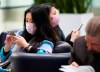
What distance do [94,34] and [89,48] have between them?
5.6 inches

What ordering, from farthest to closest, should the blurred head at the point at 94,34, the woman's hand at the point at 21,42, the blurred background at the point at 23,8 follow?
the blurred background at the point at 23,8 < the woman's hand at the point at 21,42 < the blurred head at the point at 94,34

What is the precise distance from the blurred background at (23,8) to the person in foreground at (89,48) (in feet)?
11.7

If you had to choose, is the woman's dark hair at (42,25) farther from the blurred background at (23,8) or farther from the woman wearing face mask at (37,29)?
the blurred background at (23,8)

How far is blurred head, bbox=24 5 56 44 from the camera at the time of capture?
286 centimetres

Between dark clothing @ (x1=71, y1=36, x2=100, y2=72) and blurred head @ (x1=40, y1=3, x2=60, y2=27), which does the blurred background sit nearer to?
blurred head @ (x1=40, y1=3, x2=60, y2=27)

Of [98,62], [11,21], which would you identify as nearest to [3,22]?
[11,21]

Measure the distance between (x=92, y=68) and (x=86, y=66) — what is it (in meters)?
0.05

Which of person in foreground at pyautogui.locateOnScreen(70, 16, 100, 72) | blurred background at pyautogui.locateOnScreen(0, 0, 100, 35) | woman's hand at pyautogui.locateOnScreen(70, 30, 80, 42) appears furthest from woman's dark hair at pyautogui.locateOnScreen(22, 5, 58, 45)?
blurred background at pyautogui.locateOnScreen(0, 0, 100, 35)

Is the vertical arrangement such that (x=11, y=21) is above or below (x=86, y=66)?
below

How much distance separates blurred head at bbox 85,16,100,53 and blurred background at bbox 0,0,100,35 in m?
3.80

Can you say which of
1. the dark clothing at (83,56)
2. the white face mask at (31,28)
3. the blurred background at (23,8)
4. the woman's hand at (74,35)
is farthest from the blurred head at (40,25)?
the blurred background at (23,8)

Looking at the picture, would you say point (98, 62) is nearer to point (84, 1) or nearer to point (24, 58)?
point (24, 58)

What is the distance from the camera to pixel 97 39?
2.14 m

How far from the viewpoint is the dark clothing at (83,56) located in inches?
89.9
